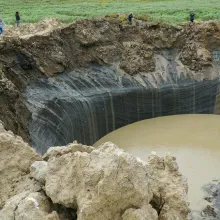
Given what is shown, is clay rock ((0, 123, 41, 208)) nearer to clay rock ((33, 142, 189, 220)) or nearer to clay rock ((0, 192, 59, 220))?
clay rock ((0, 192, 59, 220))

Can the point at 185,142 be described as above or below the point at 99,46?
below

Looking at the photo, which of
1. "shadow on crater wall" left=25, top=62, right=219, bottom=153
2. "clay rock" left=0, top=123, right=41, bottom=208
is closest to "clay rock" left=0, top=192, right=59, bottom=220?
"clay rock" left=0, top=123, right=41, bottom=208

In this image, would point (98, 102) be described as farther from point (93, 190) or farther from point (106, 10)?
point (106, 10)

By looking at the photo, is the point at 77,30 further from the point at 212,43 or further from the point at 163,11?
the point at 163,11

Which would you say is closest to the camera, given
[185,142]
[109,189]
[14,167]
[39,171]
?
[109,189]

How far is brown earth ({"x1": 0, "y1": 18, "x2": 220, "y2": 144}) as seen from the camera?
16.6m

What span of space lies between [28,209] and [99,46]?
53.3 feet

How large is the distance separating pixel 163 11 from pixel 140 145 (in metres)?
16.2

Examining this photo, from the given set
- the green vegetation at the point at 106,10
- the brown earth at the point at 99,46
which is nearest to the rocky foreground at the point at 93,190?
the brown earth at the point at 99,46

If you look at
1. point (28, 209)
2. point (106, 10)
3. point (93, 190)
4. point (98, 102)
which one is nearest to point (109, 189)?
point (93, 190)

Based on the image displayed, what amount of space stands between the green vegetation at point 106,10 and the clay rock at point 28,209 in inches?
815

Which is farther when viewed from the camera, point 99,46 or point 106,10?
point 106,10

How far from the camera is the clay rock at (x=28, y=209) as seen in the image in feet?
17.2

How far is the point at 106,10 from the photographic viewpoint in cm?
3303
